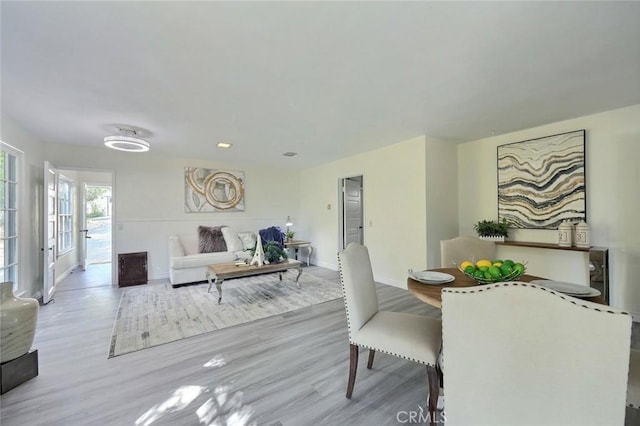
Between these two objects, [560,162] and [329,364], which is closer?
[329,364]

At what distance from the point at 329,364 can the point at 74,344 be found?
251 cm

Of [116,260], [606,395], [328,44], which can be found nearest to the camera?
[606,395]

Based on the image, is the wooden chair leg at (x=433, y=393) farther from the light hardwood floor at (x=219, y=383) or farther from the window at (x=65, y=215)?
the window at (x=65, y=215)

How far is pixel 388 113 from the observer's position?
302cm

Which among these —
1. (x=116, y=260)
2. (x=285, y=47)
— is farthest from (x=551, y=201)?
(x=116, y=260)

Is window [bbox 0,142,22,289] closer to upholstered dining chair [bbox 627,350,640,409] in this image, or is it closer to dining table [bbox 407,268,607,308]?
dining table [bbox 407,268,607,308]

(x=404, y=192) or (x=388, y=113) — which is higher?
(x=388, y=113)

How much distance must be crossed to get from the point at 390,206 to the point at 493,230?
1553 mm

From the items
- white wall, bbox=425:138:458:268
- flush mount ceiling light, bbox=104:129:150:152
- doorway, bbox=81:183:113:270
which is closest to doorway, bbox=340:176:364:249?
white wall, bbox=425:138:458:268

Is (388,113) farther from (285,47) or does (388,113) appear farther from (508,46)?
(285,47)

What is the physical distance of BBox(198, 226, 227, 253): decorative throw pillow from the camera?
5109 millimetres

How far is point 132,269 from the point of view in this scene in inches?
184

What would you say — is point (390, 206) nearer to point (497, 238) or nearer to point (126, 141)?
point (497, 238)

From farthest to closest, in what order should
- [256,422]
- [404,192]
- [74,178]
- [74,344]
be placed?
1. [74,178]
2. [404,192]
3. [74,344]
4. [256,422]
